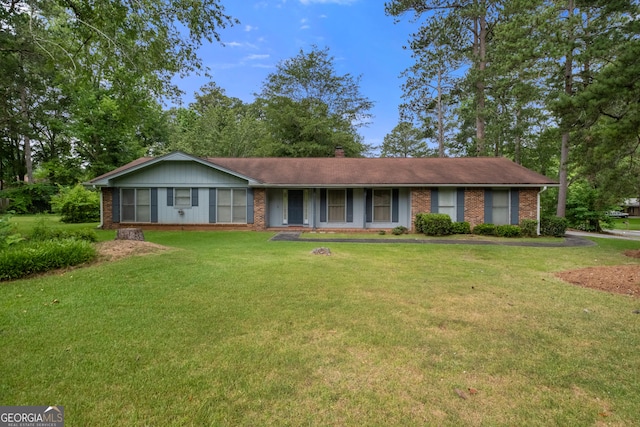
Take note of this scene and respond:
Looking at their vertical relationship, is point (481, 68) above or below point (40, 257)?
above

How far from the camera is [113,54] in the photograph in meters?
9.31

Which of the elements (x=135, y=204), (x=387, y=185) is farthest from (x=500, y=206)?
(x=135, y=204)

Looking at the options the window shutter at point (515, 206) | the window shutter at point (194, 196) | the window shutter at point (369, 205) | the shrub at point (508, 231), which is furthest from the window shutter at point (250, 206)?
the window shutter at point (515, 206)

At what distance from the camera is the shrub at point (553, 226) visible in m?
13.9

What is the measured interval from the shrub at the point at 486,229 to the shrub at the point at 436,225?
1.30 meters

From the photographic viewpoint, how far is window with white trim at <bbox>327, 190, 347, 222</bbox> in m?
15.6

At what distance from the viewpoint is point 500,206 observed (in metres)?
14.7

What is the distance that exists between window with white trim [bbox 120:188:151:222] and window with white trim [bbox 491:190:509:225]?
16044mm

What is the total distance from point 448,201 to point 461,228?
144 cm

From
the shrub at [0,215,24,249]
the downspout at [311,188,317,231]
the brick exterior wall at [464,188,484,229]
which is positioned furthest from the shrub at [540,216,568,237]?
the shrub at [0,215,24,249]

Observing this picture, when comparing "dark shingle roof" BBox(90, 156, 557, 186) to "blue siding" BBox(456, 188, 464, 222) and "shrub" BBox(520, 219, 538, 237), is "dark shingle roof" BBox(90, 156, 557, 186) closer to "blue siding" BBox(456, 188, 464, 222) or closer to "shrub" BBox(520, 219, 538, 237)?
"blue siding" BBox(456, 188, 464, 222)
